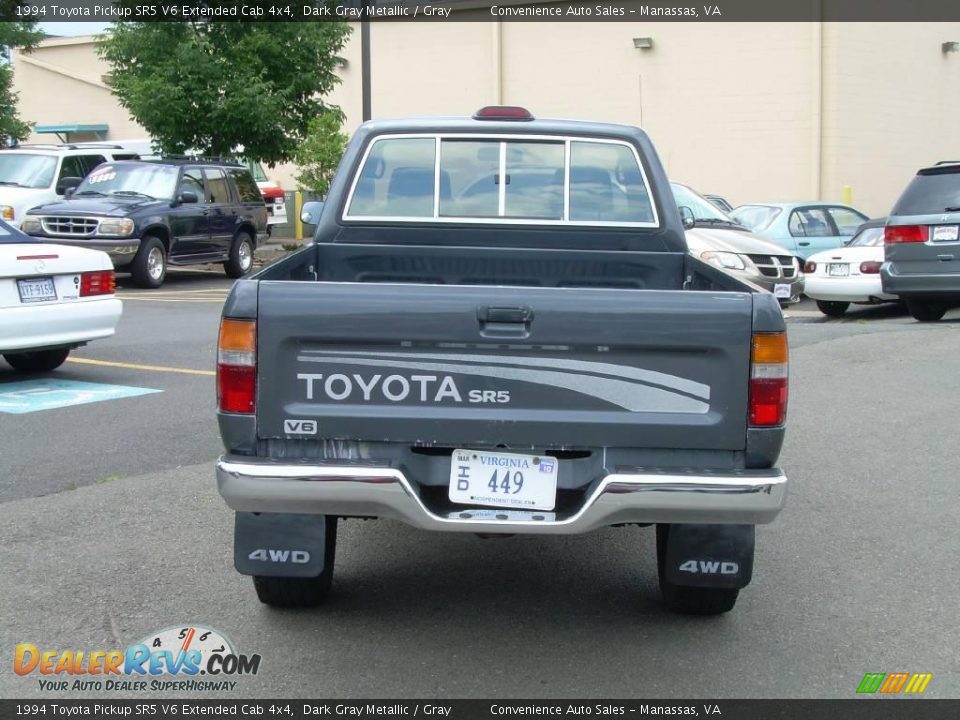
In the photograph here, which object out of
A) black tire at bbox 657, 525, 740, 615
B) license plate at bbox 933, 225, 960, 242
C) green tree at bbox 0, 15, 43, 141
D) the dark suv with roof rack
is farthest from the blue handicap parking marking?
green tree at bbox 0, 15, 43, 141

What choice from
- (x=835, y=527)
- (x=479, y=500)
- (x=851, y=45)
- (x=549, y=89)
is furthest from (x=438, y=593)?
(x=549, y=89)

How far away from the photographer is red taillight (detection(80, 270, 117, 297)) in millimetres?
10375

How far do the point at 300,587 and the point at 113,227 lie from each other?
14.8m

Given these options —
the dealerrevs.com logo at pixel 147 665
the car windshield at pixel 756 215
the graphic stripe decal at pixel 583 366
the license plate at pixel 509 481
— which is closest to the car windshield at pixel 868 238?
the car windshield at pixel 756 215

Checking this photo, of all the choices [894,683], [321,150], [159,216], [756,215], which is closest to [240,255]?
[159,216]

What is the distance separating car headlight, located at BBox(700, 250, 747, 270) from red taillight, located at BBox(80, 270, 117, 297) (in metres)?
6.89

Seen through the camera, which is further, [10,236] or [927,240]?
[927,240]

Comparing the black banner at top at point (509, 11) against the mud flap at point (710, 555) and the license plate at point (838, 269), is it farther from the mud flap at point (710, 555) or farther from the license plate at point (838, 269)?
the mud flap at point (710, 555)

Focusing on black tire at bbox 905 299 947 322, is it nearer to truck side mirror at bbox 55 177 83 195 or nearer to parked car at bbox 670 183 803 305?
parked car at bbox 670 183 803 305

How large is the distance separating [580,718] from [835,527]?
2.78m

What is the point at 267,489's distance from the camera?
13.7ft

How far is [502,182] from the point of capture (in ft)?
20.2

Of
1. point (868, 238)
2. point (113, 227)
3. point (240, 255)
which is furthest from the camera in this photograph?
point (240, 255)

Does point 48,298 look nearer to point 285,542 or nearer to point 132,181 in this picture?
point 285,542
